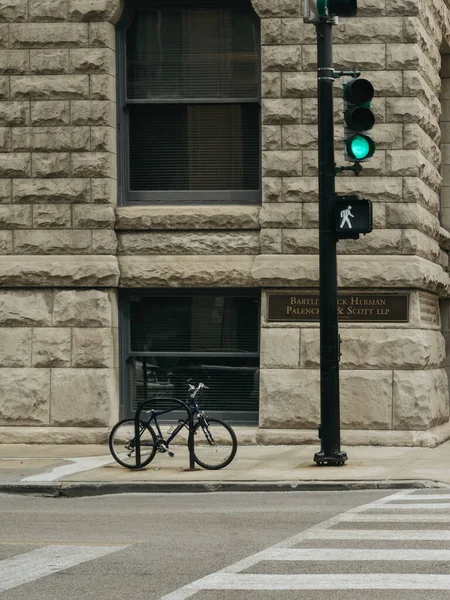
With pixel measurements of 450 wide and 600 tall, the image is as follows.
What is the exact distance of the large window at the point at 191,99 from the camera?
1947cm

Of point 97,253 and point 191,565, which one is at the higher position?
point 97,253

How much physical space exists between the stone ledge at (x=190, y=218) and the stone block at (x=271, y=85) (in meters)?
1.64

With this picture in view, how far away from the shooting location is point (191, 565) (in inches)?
367

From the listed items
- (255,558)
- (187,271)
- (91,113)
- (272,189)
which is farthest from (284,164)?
(255,558)

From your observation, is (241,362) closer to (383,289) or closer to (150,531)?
(383,289)

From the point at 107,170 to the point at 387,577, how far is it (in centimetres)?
1144

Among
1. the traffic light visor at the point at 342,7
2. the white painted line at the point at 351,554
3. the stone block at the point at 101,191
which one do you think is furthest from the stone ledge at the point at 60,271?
the white painted line at the point at 351,554

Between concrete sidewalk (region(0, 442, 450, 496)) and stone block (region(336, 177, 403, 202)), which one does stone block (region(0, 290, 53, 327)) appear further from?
stone block (region(336, 177, 403, 202))

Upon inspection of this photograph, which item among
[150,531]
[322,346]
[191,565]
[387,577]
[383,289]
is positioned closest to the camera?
[387,577]

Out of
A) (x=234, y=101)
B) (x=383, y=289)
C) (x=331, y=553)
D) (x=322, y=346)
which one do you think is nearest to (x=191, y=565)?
(x=331, y=553)

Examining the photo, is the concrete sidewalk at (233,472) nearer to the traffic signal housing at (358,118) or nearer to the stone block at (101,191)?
the stone block at (101,191)

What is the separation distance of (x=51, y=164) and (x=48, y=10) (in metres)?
2.28

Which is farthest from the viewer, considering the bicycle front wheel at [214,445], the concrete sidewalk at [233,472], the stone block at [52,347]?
the stone block at [52,347]

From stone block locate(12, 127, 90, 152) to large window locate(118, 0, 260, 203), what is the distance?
2.18 ft
